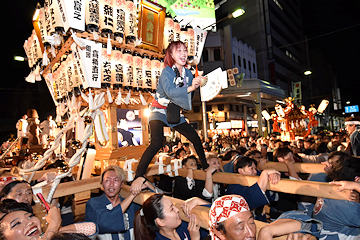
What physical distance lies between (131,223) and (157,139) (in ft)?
4.21

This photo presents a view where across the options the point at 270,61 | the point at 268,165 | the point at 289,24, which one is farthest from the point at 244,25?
the point at 268,165

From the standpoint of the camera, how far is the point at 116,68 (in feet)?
20.2

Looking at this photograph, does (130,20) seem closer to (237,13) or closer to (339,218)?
(237,13)

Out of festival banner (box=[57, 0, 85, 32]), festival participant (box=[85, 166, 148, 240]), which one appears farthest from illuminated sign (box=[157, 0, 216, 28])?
festival participant (box=[85, 166, 148, 240])

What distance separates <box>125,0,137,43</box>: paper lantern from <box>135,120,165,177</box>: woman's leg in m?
4.20

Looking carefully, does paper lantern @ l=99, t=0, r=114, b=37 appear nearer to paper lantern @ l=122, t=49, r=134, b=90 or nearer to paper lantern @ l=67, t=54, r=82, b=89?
paper lantern @ l=122, t=49, r=134, b=90

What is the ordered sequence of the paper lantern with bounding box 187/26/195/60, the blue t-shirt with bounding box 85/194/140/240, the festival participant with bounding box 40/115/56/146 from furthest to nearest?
the festival participant with bounding box 40/115/56/146 < the paper lantern with bounding box 187/26/195/60 < the blue t-shirt with bounding box 85/194/140/240

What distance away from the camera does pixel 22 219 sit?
5.68 feet

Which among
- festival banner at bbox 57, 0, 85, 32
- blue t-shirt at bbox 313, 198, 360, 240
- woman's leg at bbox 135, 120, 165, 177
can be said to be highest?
festival banner at bbox 57, 0, 85, 32

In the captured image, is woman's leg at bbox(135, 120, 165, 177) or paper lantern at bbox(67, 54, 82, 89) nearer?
woman's leg at bbox(135, 120, 165, 177)

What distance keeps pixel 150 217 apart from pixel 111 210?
0.61m

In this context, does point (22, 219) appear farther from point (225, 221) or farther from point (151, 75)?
point (151, 75)

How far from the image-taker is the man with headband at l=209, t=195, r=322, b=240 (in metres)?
1.51

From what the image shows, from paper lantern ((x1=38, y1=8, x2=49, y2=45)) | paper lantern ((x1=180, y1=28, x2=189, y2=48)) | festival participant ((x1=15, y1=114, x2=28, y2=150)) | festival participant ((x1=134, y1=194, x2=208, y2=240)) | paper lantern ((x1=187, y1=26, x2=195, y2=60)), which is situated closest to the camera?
festival participant ((x1=134, y1=194, x2=208, y2=240))
